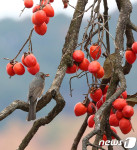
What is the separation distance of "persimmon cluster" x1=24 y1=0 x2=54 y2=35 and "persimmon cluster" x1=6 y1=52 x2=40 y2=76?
0.60ft

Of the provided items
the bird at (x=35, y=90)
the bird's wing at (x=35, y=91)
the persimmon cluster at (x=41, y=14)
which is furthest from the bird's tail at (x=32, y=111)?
the persimmon cluster at (x=41, y=14)

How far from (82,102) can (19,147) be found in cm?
53

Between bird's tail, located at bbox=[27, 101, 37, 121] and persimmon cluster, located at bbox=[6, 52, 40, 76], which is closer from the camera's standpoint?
bird's tail, located at bbox=[27, 101, 37, 121]

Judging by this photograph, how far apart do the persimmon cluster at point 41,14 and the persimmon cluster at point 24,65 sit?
0.18 metres

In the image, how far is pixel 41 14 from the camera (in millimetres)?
2420

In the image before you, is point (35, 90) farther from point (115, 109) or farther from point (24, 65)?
point (115, 109)

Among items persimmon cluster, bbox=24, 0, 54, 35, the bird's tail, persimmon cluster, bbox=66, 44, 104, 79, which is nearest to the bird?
the bird's tail

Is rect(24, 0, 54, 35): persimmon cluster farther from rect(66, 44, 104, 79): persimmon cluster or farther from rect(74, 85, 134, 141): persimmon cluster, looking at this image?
rect(74, 85, 134, 141): persimmon cluster

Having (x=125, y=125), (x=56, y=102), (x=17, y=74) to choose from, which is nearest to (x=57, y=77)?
(x=56, y=102)

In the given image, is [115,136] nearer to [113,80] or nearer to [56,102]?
[113,80]

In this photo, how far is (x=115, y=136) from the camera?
2.60 metres

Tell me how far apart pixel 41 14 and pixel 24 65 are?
378 millimetres

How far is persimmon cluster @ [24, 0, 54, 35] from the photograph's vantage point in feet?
7.98

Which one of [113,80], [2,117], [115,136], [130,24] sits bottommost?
[115,136]
